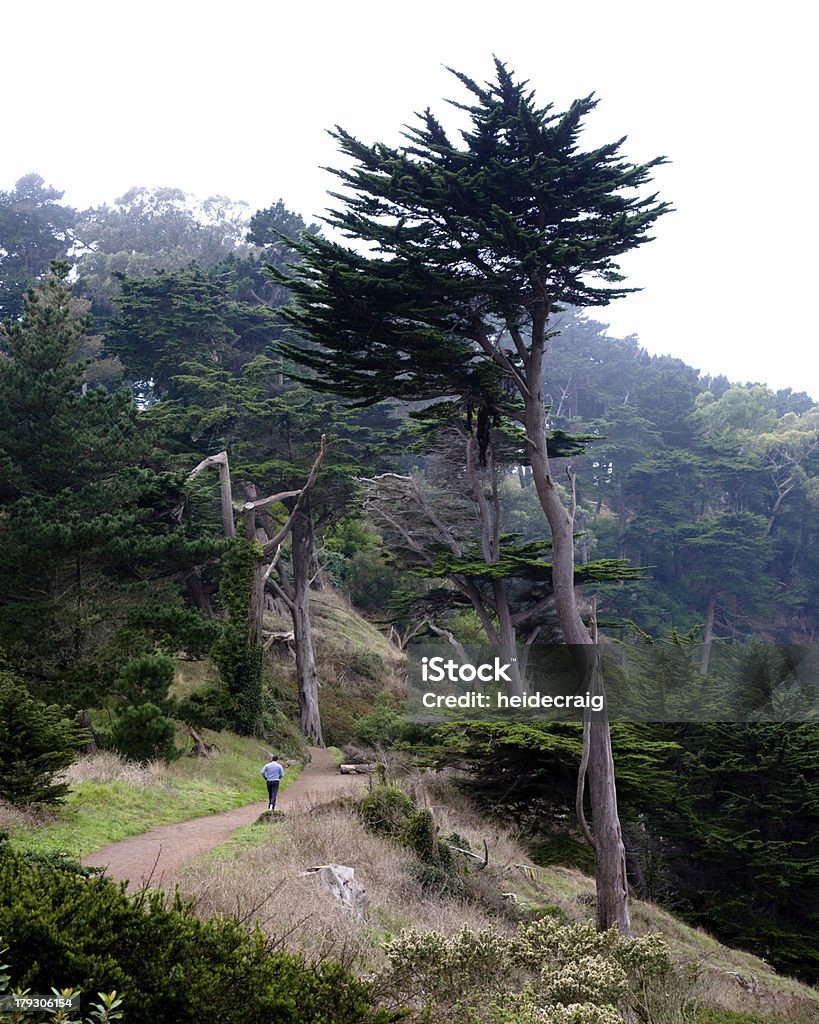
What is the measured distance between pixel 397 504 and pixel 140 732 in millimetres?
9572

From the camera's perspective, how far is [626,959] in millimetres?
7367

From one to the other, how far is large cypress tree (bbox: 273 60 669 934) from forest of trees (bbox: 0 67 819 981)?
0.05 m

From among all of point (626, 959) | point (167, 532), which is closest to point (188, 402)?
point (167, 532)

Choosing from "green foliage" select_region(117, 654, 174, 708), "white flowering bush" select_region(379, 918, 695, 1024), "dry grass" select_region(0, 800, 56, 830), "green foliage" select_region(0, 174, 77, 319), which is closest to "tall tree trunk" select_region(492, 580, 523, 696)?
"green foliage" select_region(117, 654, 174, 708)

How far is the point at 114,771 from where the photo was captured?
14.3 meters

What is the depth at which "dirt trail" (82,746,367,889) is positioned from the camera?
897cm

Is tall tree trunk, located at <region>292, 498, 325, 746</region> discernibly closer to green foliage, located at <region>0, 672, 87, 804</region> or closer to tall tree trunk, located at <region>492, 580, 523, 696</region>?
tall tree trunk, located at <region>492, 580, 523, 696</region>

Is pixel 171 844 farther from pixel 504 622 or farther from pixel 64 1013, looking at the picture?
pixel 504 622

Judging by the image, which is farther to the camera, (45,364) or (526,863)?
(45,364)

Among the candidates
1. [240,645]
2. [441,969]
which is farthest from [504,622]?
[441,969]

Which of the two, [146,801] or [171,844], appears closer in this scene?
[171,844]

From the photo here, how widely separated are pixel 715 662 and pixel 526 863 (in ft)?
30.9

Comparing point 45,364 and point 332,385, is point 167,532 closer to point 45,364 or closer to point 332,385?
point 45,364

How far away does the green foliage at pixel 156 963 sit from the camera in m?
4.12
